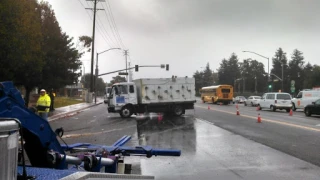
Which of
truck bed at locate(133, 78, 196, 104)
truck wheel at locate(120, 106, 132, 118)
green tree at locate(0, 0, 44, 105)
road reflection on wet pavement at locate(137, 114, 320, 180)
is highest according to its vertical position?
green tree at locate(0, 0, 44, 105)

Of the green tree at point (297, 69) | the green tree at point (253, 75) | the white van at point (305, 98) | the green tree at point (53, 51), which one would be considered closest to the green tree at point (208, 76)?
the green tree at point (253, 75)

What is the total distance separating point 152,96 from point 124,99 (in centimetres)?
228

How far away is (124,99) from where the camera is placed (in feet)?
90.3

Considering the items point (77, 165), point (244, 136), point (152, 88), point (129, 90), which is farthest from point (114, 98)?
point (77, 165)

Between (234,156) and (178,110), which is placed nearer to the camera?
(234,156)

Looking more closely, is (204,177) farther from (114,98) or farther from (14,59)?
(114,98)

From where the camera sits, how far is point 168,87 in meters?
29.2

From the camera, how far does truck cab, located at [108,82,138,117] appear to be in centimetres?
2736

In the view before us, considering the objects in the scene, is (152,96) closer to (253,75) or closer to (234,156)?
(234,156)

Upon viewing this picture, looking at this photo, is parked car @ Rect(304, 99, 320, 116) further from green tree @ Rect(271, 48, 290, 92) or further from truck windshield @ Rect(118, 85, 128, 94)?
green tree @ Rect(271, 48, 290, 92)

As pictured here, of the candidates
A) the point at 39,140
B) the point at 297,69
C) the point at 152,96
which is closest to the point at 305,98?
the point at 152,96

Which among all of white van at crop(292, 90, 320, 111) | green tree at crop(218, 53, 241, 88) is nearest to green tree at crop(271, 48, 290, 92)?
green tree at crop(218, 53, 241, 88)

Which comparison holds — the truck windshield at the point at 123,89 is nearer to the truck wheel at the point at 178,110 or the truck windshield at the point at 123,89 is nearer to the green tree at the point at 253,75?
the truck wheel at the point at 178,110

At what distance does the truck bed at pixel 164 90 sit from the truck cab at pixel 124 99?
0.76m
